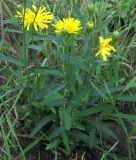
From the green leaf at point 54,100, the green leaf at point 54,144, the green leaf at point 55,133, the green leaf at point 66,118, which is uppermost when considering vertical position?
the green leaf at point 54,100

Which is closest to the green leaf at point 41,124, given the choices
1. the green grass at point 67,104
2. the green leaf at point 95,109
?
the green grass at point 67,104

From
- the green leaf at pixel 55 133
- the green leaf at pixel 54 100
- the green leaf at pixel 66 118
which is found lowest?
the green leaf at pixel 55 133

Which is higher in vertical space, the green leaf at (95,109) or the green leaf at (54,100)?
the green leaf at (54,100)

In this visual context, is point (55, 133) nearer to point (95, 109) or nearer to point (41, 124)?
point (41, 124)

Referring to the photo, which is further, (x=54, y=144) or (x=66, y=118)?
(x=54, y=144)

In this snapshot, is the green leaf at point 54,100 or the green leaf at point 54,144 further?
the green leaf at point 54,144

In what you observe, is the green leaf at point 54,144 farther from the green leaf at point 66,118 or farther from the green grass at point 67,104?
the green leaf at point 66,118

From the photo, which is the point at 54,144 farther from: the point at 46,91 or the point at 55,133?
the point at 46,91

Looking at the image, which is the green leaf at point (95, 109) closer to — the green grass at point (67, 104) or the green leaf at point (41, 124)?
the green grass at point (67, 104)

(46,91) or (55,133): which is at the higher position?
(46,91)

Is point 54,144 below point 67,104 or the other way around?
below

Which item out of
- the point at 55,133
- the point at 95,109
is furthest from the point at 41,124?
the point at 95,109

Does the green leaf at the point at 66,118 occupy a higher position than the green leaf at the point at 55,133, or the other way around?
the green leaf at the point at 66,118

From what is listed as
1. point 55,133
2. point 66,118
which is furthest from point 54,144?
point 66,118
